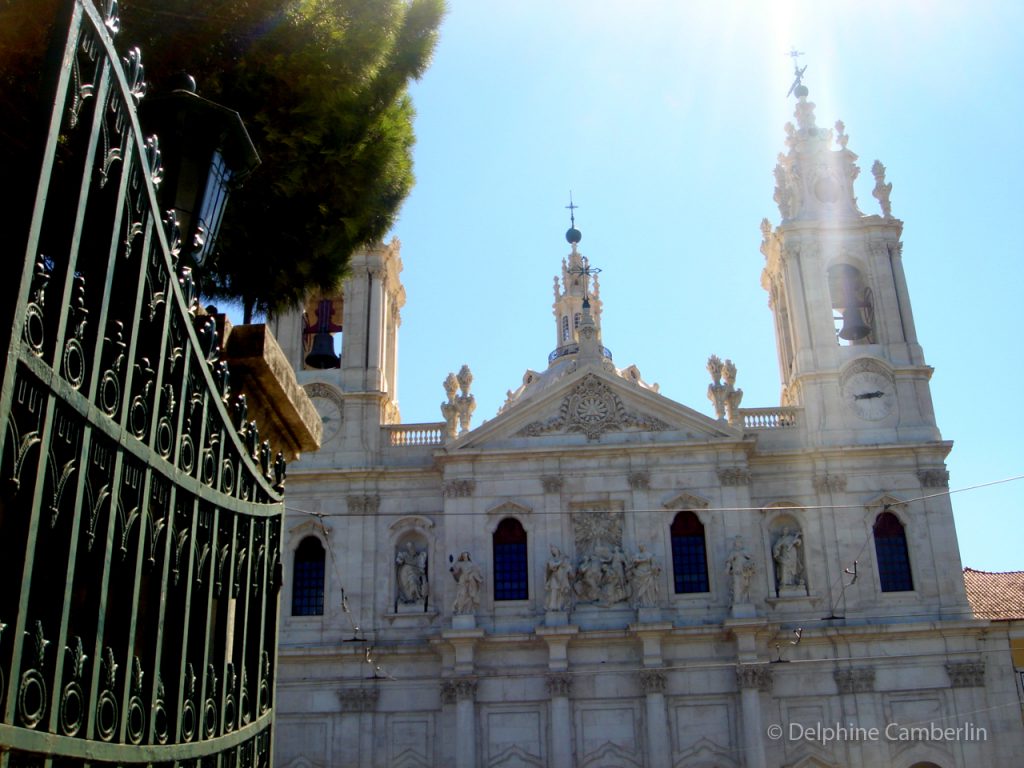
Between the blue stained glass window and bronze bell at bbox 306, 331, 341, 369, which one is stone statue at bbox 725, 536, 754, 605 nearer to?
the blue stained glass window

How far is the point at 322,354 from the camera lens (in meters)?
29.9

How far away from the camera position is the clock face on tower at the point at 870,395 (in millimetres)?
28719

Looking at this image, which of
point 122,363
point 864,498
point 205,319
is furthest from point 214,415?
point 864,498

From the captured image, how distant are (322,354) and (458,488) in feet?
18.5

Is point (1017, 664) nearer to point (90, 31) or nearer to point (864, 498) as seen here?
point (864, 498)

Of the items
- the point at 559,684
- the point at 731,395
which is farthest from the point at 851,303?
the point at 559,684

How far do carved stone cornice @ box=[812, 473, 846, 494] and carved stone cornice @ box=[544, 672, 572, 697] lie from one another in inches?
327

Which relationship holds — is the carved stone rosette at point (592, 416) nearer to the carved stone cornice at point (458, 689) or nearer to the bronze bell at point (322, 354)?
the bronze bell at point (322, 354)

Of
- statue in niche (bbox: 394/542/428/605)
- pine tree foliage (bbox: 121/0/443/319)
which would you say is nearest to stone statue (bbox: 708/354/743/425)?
statue in niche (bbox: 394/542/428/605)

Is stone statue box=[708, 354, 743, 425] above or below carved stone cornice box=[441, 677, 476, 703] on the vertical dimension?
above

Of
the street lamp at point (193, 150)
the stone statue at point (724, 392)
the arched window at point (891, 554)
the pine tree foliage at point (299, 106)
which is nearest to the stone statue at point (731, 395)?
the stone statue at point (724, 392)

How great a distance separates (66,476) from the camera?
294 cm

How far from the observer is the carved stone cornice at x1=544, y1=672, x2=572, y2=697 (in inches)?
1011

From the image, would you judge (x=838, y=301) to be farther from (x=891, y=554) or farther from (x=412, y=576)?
(x=412, y=576)
